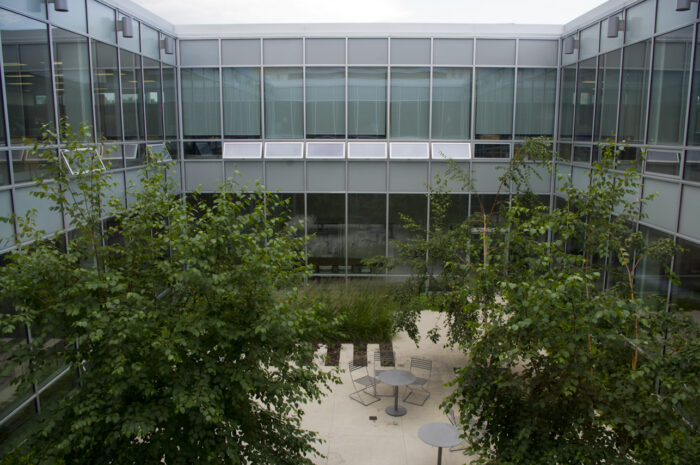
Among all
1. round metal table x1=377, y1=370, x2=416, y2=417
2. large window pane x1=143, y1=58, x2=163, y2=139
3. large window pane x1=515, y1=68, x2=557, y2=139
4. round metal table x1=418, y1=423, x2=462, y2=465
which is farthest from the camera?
large window pane x1=515, y1=68, x2=557, y2=139

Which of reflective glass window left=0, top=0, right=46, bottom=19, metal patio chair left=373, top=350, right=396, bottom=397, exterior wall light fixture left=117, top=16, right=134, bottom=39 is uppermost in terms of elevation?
exterior wall light fixture left=117, top=16, right=134, bottom=39

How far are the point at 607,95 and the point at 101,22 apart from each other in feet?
38.3

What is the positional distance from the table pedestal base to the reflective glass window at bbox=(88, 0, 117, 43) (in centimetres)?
980

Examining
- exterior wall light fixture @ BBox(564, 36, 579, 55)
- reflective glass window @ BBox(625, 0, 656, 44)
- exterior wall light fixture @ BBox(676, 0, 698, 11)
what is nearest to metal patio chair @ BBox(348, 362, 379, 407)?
exterior wall light fixture @ BBox(676, 0, 698, 11)

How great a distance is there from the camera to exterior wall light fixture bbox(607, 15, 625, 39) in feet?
40.4

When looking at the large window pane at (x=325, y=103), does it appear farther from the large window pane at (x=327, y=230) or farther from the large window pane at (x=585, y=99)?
the large window pane at (x=585, y=99)

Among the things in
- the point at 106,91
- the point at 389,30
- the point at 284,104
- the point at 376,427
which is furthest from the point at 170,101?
the point at 376,427

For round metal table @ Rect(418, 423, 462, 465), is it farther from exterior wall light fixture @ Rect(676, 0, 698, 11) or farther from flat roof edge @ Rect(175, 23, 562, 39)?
flat roof edge @ Rect(175, 23, 562, 39)

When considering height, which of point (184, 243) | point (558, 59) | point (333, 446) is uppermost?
point (558, 59)

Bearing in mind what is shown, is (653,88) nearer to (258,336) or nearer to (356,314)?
(356,314)

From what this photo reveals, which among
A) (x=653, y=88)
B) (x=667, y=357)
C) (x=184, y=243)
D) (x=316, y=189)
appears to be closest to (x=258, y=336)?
(x=184, y=243)

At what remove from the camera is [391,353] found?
1259cm

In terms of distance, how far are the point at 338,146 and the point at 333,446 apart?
9626mm

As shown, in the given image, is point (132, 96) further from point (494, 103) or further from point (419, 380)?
point (494, 103)
